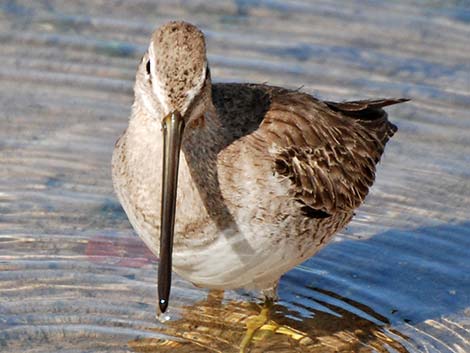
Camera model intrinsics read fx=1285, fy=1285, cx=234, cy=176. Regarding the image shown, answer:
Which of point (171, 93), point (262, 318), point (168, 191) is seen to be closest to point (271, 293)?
point (262, 318)

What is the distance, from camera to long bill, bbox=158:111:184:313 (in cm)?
544

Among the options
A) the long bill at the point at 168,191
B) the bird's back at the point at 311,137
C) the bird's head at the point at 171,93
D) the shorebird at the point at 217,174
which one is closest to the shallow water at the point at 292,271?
the shorebird at the point at 217,174

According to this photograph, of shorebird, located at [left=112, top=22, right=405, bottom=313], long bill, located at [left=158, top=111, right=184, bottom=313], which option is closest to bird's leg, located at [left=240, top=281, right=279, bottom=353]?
shorebird, located at [left=112, top=22, right=405, bottom=313]

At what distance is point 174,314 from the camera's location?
6.95 metres

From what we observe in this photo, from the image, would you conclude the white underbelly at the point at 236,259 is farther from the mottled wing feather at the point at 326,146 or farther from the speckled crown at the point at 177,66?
the speckled crown at the point at 177,66

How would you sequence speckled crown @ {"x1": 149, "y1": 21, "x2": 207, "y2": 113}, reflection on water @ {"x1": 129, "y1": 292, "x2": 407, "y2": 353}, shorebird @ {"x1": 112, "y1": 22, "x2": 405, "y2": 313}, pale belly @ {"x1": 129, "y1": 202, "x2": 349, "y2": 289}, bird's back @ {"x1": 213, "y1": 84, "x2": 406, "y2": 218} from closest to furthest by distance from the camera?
speckled crown @ {"x1": 149, "y1": 21, "x2": 207, "y2": 113} → shorebird @ {"x1": 112, "y1": 22, "x2": 405, "y2": 313} → pale belly @ {"x1": 129, "y1": 202, "x2": 349, "y2": 289} → bird's back @ {"x1": 213, "y1": 84, "x2": 406, "y2": 218} → reflection on water @ {"x1": 129, "y1": 292, "x2": 407, "y2": 353}

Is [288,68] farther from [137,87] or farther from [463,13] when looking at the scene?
[137,87]

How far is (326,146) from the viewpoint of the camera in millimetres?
6668

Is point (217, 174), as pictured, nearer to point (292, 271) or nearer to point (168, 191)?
point (168, 191)

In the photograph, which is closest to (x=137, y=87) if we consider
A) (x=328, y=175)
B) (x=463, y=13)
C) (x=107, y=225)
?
(x=328, y=175)

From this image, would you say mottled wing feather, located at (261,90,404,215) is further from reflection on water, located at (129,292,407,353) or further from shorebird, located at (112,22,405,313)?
reflection on water, located at (129,292,407,353)

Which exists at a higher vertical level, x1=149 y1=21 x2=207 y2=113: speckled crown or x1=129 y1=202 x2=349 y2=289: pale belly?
x1=149 y1=21 x2=207 y2=113: speckled crown

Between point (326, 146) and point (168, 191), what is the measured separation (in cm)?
129

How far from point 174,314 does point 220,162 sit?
127 centimetres
